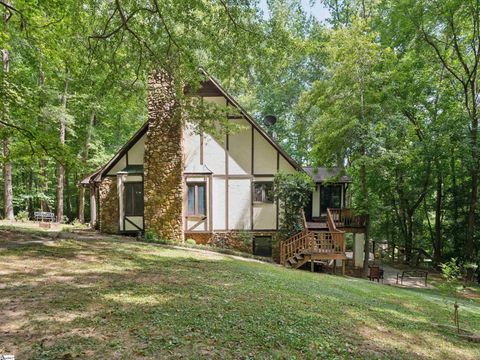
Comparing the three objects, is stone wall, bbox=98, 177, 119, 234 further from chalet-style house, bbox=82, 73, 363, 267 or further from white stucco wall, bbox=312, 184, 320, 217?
white stucco wall, bbox=312, 184, 320, 217

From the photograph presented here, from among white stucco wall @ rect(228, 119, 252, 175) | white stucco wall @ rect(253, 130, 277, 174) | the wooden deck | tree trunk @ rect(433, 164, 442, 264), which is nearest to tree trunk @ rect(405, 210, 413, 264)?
tree trunk @ rect(433, 164, 442, 264)

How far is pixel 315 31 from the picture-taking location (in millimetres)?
22719

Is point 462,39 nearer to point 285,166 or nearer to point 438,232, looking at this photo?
point 438,232

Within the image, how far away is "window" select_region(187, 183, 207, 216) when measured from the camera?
42.0ft

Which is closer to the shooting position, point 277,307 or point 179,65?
point 277,307

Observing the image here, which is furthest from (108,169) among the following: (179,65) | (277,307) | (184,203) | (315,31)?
(315,31)

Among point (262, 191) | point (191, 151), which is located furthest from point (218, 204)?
point (191, 151)

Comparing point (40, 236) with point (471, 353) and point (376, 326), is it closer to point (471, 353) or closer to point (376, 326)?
point (376, 326)

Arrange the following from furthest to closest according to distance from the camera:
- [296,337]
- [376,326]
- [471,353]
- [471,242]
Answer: [471,242] < [376,326] < [471,353] < [296,337]

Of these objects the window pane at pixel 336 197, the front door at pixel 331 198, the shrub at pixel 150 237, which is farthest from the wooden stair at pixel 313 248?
the shrub at pixel 150 237

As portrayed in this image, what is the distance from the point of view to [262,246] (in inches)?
528

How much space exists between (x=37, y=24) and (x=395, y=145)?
1472cm

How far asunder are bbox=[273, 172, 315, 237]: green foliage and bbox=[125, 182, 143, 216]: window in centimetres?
632

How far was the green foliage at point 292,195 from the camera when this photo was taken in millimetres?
12742
